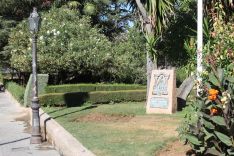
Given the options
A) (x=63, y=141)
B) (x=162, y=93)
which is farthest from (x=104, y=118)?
(x=63, y=141)

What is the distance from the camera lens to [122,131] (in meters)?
11.2

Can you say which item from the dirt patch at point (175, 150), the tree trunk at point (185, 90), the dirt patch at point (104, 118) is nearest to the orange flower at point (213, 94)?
the dirt patch at point (175, 150)

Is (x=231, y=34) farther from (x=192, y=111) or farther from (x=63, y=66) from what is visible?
(x=63, y=66)

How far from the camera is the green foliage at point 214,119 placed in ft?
21.2

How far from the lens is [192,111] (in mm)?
7180

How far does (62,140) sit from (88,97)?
11.2 m

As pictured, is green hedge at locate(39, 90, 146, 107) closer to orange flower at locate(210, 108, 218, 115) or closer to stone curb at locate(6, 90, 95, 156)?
stone curb at locate(6, 90, 95, 156)

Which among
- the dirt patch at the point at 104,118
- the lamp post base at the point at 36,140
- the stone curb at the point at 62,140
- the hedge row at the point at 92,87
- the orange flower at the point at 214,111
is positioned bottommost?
the lamp post base at the point at 36,140

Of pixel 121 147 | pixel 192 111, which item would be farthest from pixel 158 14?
pixel 192 111

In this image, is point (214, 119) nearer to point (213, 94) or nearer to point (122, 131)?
point (213, 94)

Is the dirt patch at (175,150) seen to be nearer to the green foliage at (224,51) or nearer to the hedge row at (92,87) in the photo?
the green foliage at (224,51)

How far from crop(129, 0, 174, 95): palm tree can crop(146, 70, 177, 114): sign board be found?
2221mm

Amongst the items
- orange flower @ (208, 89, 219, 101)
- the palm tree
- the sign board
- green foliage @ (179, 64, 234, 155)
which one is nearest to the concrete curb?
green foliage @ (179, 64, 234, 155)

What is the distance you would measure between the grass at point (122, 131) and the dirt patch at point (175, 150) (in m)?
0.12
